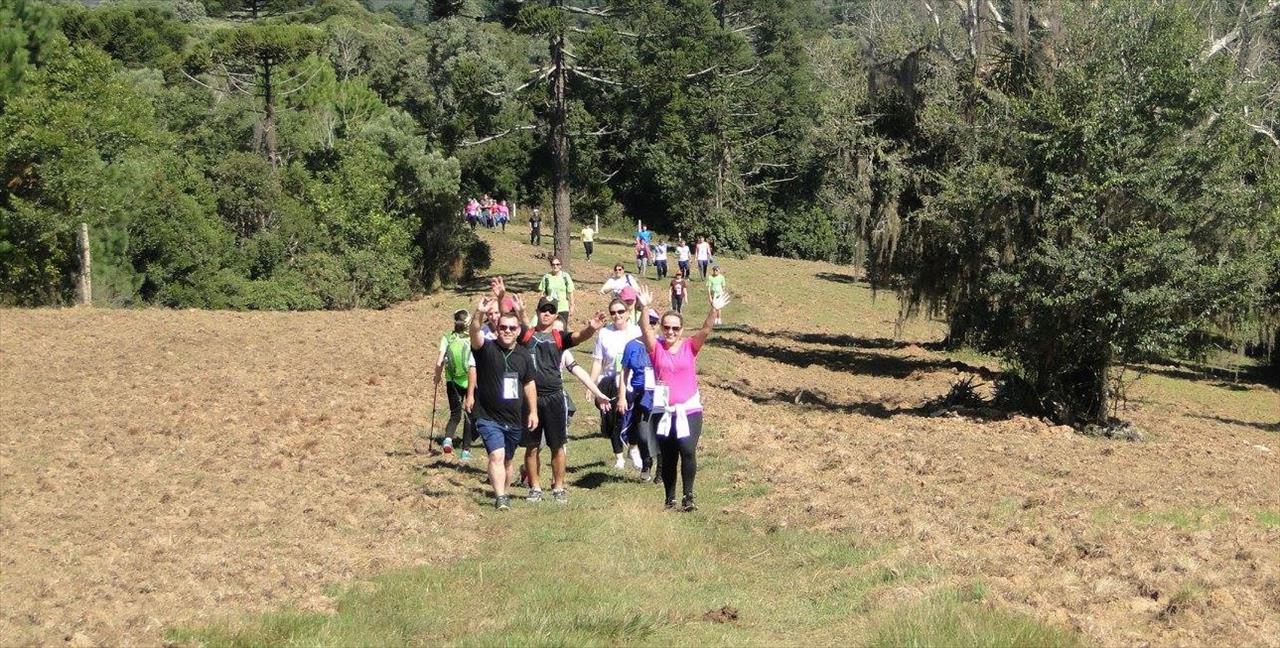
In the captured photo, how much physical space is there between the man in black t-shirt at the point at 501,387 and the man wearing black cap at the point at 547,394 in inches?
6.5

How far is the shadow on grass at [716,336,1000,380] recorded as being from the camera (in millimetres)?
30297

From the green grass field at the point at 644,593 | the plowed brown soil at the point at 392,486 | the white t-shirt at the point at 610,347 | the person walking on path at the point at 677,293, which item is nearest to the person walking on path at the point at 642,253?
the person walking on path at the point at 677,293

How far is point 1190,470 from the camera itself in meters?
16.1

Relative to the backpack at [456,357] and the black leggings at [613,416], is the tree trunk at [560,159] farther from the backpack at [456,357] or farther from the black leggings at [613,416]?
the black leggings at [613,416]

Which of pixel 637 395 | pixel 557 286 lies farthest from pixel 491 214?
pixel 637 395

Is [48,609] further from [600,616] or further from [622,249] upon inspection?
[622,249]

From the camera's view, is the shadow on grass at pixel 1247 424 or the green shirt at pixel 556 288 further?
the shadow on grass at pixel 1247 424

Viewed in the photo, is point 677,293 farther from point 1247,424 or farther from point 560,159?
point 1247,424

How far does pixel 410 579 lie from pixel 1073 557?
184 inches

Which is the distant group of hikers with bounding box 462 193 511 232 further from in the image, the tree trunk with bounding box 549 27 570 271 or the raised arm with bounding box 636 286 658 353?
the raised arm with bounding box 636 286 658 353

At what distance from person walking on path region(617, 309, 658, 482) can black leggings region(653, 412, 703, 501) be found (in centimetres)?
43

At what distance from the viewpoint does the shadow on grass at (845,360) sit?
99.4 ft

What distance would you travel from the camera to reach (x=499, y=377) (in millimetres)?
11383

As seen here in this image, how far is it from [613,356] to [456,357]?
181cm
